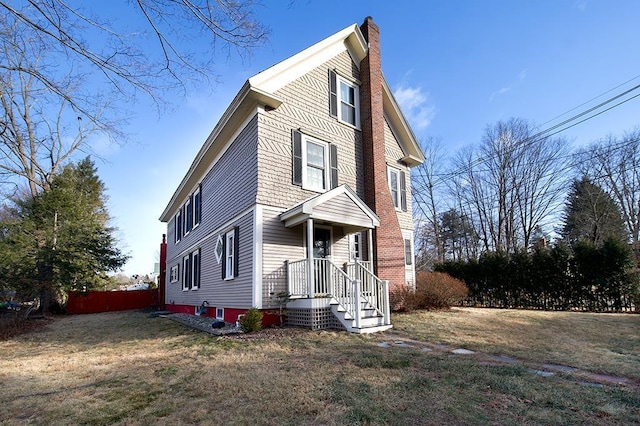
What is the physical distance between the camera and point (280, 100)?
9883mm

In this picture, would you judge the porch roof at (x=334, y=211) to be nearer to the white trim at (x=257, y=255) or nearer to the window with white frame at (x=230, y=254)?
the white trim at (x=257, y=255)

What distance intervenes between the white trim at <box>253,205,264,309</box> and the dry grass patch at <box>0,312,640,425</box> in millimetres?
2005

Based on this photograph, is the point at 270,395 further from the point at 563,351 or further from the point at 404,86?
the point at 404,86

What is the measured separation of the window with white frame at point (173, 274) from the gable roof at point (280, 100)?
5240 mm

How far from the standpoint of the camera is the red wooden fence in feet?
68.5

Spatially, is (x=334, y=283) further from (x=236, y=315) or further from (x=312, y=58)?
(x=312, y=58)

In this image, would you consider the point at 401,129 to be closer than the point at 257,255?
No

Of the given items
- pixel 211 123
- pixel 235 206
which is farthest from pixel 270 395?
pixel 211 123

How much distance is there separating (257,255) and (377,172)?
17.3 feet

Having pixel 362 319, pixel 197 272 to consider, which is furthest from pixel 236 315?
pixel 197 272

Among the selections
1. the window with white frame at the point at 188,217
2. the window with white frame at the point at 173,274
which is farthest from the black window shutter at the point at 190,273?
the window with white frame at the point at 173,274

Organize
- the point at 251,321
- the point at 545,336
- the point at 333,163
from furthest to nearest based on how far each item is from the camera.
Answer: the point at 333,163 < the point at 251,321 < the point at 545,336

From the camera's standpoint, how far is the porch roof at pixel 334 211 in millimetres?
8859

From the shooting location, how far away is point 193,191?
16812mm
